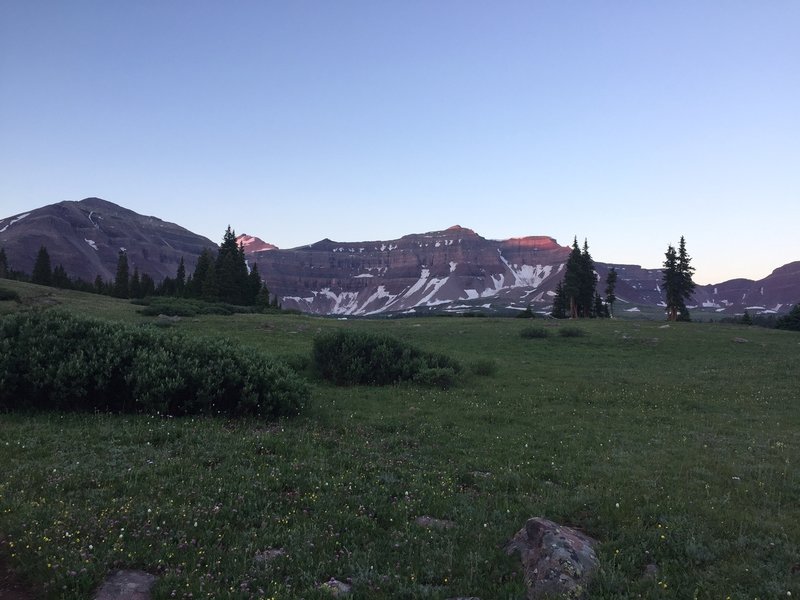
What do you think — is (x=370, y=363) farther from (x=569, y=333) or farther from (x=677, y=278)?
(x=677, y=278)

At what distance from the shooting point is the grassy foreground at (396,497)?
5.99 meters

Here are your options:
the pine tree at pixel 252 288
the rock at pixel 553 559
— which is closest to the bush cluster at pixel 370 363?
the rock at pixel 553 559

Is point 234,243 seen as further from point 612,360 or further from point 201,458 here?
point 201,458

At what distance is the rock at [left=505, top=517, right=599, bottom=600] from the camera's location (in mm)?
5781

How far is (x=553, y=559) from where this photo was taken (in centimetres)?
616

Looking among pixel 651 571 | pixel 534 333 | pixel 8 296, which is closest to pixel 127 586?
pixel 651 571

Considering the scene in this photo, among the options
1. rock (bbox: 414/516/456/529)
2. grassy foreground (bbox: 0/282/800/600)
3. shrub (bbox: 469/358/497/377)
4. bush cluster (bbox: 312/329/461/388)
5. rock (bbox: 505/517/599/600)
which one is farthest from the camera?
shrub (bbox: 469/358/497/377)

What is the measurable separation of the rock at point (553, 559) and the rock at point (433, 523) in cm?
104

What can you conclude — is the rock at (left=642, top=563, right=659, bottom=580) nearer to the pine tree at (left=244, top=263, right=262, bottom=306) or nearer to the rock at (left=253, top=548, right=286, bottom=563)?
the rock at (left=253, top=548, right=286, bottom=563)

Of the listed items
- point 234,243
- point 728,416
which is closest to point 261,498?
point 728,416

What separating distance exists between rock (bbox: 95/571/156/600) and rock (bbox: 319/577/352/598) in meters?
1.96

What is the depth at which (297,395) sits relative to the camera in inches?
566

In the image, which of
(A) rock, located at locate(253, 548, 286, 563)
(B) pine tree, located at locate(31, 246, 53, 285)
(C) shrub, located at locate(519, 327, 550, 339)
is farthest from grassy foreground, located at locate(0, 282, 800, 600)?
(B) pine tree, located at locate(31, 246, 53, 285)

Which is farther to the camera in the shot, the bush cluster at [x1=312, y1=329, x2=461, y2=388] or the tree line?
the tree line
